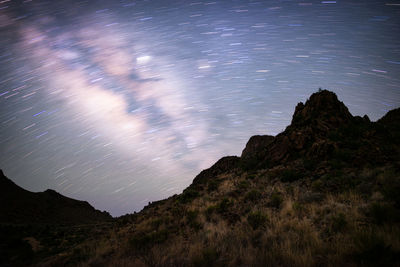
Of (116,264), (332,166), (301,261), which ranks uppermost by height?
(301,261)

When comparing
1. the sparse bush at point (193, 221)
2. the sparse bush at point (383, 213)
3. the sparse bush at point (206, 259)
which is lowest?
the sparse bush at point (193, 221)

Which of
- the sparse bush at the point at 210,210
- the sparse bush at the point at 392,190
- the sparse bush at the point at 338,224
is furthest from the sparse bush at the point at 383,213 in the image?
the sparse bush at the point at 210,210

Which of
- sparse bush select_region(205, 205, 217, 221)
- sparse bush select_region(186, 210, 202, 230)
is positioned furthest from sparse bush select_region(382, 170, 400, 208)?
sparse bush select_region(205, 205, 217, 221)

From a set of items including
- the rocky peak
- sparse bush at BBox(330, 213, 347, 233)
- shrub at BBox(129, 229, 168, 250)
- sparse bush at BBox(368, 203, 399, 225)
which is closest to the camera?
sparse bush at BBox(368, 203, 399, 225)

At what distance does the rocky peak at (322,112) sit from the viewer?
19375 mm

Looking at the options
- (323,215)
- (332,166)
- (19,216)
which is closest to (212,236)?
(323,215)

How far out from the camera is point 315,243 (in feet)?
12.9

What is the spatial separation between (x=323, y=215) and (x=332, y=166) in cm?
871

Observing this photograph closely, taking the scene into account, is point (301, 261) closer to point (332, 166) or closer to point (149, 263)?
point (149, 263)

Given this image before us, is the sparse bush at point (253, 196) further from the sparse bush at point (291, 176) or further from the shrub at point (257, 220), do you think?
the sparse bush at point (291, 176)

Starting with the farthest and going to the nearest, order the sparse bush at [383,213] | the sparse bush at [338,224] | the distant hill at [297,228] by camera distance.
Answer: the sparse bush at [338,224], the sparse bush at [383,213], the distant hill at [297,228]

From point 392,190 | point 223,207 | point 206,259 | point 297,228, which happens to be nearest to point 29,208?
point 223,207

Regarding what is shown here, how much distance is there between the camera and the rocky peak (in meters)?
19.4

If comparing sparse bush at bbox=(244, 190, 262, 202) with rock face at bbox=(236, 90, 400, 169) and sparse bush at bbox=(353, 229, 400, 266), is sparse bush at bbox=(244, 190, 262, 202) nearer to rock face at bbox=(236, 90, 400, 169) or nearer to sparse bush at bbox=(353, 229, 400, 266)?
sparse bush at bbox=(353, 229, 400, 266)
